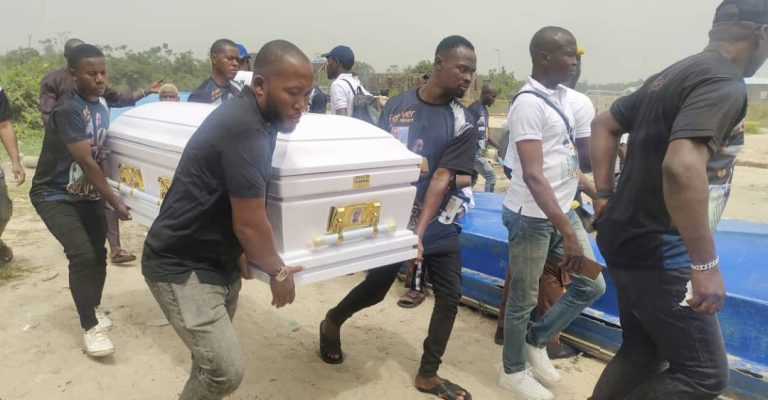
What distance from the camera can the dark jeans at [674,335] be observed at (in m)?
1.99

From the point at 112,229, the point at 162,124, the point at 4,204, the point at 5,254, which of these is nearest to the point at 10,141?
the point at 4,204

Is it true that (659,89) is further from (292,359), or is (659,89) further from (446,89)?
(292,359)

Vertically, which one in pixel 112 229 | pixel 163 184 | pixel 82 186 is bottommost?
pixel 112 229

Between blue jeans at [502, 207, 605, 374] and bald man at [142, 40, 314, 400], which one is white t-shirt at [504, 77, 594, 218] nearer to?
blue jeans at [502, 207, 605, 374]

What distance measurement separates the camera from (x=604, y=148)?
2.49 m

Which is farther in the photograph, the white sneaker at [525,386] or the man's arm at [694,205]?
the white sneaker at [525,386]

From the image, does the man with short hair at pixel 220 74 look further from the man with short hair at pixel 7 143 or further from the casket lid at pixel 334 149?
the casket lid at pixel 334 149

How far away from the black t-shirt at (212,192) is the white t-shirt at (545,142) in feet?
4.32

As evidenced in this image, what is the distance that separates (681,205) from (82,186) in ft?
10.0

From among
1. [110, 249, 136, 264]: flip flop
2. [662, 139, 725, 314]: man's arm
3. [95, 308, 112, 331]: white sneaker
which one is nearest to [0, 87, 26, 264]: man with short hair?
[110, 249, 136, 264]: flip flop

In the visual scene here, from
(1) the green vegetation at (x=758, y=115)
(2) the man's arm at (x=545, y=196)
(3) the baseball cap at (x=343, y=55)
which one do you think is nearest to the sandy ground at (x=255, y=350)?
(2) the man's arm at (x=545, y=196)

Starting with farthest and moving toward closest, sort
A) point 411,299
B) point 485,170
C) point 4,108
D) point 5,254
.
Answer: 1. point 485,170
2. point 5,254
3. point 411,299
4. point 4,108

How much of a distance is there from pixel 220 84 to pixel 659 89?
11.9 ft

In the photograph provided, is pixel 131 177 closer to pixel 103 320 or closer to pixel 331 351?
pixel 103 320
